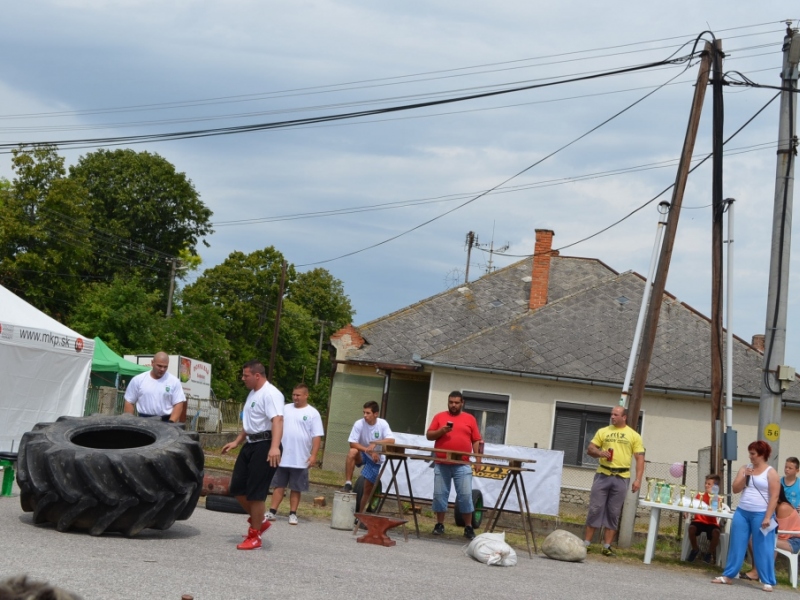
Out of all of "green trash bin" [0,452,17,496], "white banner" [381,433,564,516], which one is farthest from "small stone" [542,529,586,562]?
"green trash bin" [0,452,17,496]

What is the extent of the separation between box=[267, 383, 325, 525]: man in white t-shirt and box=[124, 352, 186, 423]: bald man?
5.95 ft

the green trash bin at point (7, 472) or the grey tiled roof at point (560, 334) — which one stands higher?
the grey tiled roof at point (560, 334)

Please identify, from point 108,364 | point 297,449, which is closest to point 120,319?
point 108,364

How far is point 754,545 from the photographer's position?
11992 millimetres

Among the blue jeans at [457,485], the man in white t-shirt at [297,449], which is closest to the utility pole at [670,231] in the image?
the blue jeans at [457,485]

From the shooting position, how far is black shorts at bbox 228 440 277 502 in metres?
10.0

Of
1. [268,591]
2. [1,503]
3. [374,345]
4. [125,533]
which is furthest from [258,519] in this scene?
[374,345]

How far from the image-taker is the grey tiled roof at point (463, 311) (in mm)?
29844

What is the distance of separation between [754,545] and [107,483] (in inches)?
286

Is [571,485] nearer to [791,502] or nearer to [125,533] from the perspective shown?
[791,502]

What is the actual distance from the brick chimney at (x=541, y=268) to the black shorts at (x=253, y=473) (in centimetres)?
2049

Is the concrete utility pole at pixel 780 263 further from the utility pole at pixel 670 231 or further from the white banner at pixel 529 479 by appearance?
the white banner at pixel 529 479

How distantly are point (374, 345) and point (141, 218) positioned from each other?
32528 millimetres

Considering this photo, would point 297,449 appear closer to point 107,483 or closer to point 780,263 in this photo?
point 107,483
